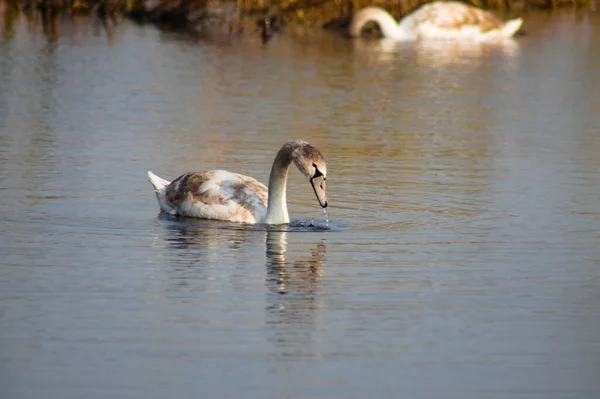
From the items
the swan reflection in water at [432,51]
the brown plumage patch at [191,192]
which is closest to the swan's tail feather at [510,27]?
the swan reflection in water at [432,51]

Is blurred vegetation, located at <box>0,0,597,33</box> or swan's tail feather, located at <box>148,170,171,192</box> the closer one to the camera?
swan's tail feather, located at <box>148,170,171,192</box>

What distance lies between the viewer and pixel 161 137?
57.3ft

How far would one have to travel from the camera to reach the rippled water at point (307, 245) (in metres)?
8.00

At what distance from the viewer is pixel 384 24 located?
32.8 m

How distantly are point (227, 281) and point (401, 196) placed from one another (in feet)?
13.2

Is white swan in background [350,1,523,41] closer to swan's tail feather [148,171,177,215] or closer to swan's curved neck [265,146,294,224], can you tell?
swan's tail feather [148,171,177,215]

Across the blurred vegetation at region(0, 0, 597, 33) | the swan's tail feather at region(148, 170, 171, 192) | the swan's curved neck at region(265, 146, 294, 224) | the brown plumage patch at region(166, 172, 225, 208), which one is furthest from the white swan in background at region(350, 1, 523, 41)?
the swan's curved neck at region(265, 146, 294, 224)

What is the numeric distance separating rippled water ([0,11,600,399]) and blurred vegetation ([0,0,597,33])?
998 cm

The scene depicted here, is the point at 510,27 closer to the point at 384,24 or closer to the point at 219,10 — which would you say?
the point at 384,24

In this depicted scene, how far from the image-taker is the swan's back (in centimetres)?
1261

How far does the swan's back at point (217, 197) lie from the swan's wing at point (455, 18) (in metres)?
20.5

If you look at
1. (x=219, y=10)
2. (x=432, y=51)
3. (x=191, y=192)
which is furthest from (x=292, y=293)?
(x=219, y=10)

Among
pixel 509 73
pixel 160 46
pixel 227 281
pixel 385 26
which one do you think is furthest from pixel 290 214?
pixel 385 26

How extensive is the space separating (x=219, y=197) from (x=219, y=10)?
2175 cm
